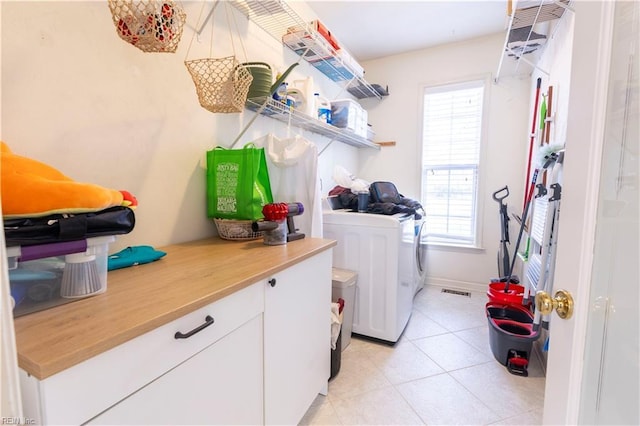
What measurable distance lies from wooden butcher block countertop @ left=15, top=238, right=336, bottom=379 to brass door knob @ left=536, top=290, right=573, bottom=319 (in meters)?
0.80

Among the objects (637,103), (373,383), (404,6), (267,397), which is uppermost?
(404,6)

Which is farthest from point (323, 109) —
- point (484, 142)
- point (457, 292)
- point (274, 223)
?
point (457, 292)

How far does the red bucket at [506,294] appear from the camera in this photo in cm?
212

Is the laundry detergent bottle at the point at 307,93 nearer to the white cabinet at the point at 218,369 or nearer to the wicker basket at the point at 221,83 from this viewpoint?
Answer: the wicker basket at the point at 221,83

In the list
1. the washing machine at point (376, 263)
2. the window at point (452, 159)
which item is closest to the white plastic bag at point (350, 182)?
the washing machine at point (376, 263)

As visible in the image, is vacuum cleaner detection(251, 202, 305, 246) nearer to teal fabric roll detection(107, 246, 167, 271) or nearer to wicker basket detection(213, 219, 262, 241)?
wicker basket detection(213, 219, 262, 241)

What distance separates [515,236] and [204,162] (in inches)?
123

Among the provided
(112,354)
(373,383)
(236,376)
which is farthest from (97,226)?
(373,383)

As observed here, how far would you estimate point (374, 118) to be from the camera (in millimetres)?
3684

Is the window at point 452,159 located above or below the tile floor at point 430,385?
above

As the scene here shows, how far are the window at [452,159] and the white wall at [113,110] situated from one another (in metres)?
2.47

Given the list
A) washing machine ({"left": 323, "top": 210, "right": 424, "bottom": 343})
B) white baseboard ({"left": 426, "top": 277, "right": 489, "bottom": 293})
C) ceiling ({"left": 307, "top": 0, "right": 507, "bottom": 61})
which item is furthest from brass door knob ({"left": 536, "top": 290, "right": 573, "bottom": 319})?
white baseboard ({"left": 426, "top": 277, "right": 489, "bottom": 293})

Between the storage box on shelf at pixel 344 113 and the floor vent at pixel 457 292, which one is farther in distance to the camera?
the floor vent at pixel 457 292

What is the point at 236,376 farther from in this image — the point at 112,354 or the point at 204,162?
the point at 204,162
